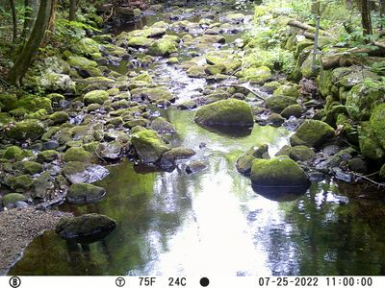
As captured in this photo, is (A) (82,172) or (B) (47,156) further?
(B) (47,156)

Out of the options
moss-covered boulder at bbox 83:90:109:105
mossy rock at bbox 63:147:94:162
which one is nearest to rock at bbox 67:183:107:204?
mossy rock at bbox 63:147:94:162

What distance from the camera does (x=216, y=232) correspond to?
6.27 meters

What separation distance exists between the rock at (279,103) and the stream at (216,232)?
2.66 metres

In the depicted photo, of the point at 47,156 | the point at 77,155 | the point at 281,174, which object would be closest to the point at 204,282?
the point at 281,174

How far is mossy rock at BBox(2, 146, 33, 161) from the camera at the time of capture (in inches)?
327

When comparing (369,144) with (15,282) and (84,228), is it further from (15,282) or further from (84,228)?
(15,282)

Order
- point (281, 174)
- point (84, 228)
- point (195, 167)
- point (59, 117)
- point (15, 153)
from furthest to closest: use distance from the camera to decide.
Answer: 1. point (59, 117)
2. point (15, 153)
3. point (195, 167)
4. point (281, 174)
5. point (84, 228)

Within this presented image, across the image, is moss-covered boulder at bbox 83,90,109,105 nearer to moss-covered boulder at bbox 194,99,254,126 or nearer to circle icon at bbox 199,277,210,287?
moss-covered boulder at bbox 194,99,254,126

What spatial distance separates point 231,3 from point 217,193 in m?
21.0

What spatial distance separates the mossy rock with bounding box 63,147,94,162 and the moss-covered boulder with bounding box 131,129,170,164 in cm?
84

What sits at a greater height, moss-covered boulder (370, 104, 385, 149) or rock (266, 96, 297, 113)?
moss-covered boulder (370, 104, 385, 149)

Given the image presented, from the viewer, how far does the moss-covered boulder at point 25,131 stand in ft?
30.5

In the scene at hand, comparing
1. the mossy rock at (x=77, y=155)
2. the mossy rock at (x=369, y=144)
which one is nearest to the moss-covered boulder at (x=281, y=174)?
the mossy rock at (x=369, y=144)

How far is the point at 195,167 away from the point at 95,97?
437 centimetres
